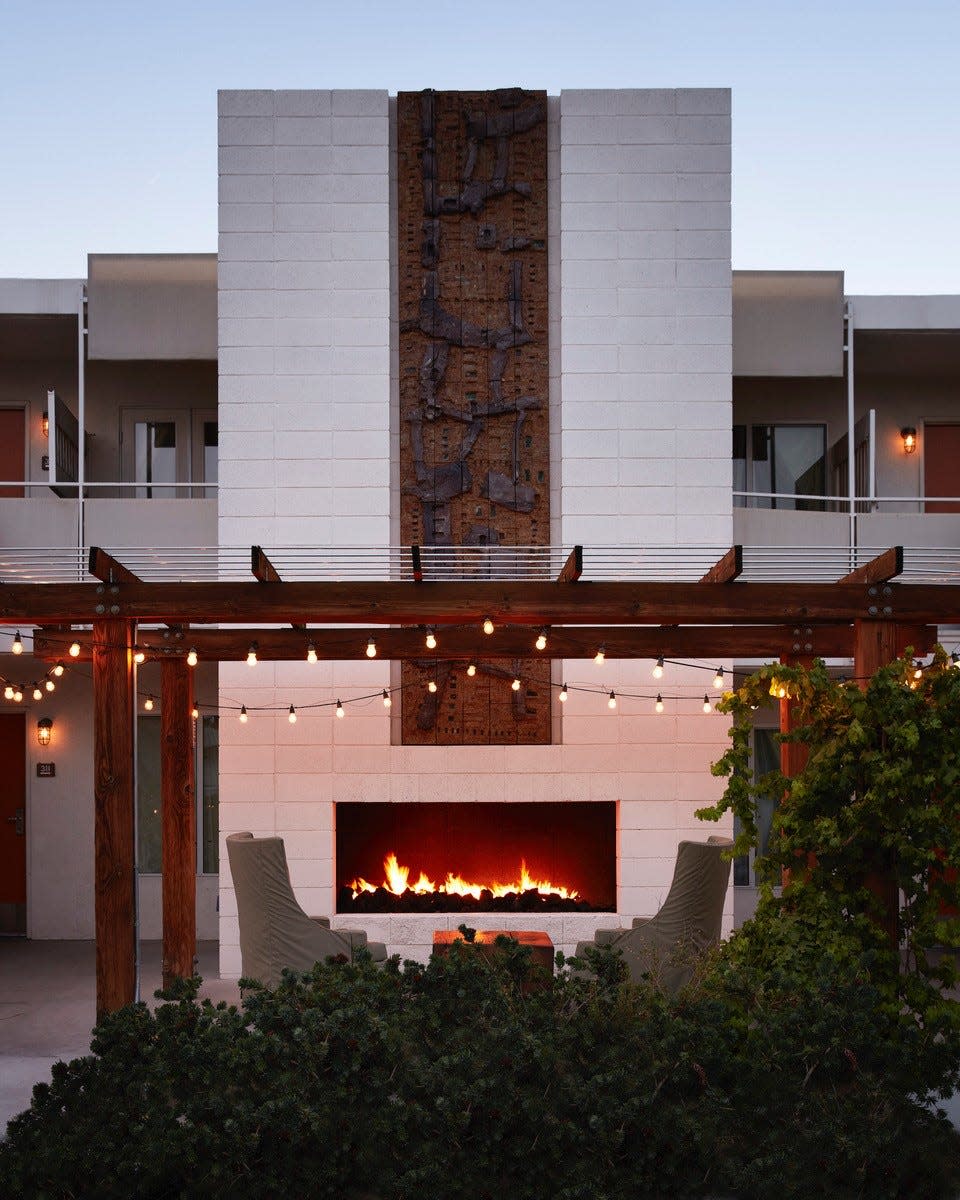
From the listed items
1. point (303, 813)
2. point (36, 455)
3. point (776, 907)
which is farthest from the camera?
point (36, 455)

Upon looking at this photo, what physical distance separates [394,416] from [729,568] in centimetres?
432

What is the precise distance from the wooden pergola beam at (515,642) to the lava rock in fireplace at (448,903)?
7.83ft

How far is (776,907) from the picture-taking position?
6152mm

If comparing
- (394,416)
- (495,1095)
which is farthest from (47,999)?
(495,1095)

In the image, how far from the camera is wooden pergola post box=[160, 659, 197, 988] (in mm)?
9789

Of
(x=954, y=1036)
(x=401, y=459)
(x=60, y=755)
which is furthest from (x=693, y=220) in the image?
(x=60, y=755)

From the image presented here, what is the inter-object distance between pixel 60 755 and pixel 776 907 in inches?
346

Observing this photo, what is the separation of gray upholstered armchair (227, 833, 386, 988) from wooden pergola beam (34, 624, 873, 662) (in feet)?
5.85

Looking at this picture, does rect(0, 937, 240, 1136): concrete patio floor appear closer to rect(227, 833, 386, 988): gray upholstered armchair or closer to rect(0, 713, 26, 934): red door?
rect(0, 713, 26, 934): red door

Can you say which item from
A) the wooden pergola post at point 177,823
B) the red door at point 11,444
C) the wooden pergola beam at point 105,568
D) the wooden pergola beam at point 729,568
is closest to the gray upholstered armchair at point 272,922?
the wooden pergola post at point 177,823

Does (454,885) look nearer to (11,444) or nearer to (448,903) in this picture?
(448,903)

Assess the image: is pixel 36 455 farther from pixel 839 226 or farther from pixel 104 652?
pixel 839 226

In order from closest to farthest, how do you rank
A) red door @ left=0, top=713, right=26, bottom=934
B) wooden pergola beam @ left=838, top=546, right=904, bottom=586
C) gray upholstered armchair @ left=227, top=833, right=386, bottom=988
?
wooden pergola beam @ left=838, top=546, right=904, bottom=586 → gray upholstered armchair @ left=227, top=833, right=386, bottom=988 → red door @ left=0, top=713, right=26, bottom=934

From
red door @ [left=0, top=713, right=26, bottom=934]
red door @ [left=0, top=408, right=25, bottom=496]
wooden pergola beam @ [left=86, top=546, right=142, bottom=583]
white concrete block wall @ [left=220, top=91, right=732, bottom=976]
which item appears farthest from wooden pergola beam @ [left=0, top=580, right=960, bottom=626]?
red door @ [left=0, top=713, right=26, bottom=934]
